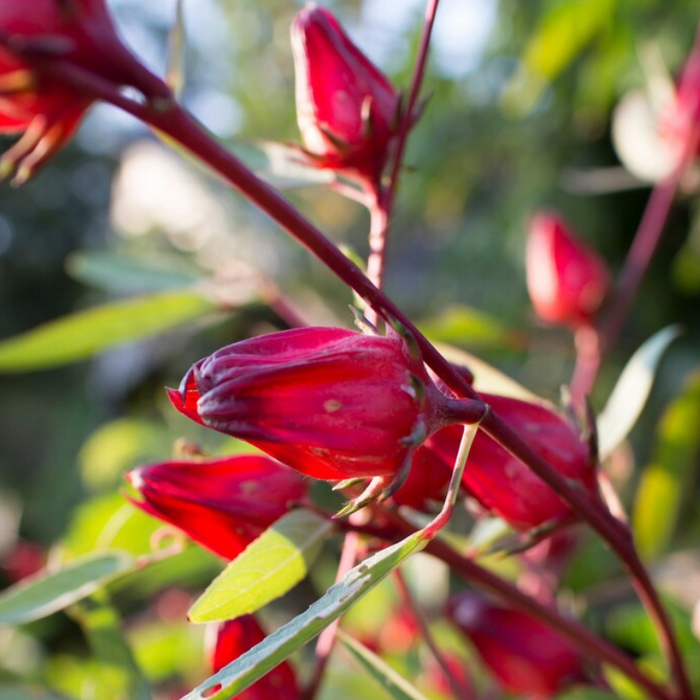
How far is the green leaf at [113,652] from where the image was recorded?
0.41 metres

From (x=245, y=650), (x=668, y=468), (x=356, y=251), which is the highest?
(x=245, y=650)

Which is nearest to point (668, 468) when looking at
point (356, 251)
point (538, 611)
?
point (538, 611)

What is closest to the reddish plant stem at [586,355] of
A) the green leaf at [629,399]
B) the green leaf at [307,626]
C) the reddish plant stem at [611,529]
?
the green leaf at [629,399]

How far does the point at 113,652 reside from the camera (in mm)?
415

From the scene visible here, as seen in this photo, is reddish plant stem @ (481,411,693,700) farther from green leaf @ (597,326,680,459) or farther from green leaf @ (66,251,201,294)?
green leaf @ (66,251,201,294)

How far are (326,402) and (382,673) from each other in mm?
146

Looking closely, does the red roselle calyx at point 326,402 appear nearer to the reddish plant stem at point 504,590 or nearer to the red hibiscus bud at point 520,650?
the reddish plant stem at point 504,590

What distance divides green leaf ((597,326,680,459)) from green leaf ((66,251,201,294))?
28cm

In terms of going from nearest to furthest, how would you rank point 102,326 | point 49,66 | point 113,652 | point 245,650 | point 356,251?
point 49,66
point 245,650
point 113,652
point 102,326
point 356,251

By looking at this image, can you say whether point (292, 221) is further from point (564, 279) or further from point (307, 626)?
point (564, 279)

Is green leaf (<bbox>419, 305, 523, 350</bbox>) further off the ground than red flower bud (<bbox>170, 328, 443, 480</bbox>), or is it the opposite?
red flower bud (<bbox>170, 328, 443, 480</bbox>)

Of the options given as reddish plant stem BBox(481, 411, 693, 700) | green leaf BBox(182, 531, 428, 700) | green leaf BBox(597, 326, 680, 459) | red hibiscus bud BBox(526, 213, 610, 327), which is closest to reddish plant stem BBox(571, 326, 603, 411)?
red hibiscus bud BBox(526, 213, 610, 327)

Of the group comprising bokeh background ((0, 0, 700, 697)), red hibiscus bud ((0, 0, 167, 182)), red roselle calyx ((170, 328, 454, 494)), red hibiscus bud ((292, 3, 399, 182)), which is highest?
red hibiscus bud ((0, 0, 167, 182))

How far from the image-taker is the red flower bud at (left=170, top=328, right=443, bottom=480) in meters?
0.22
